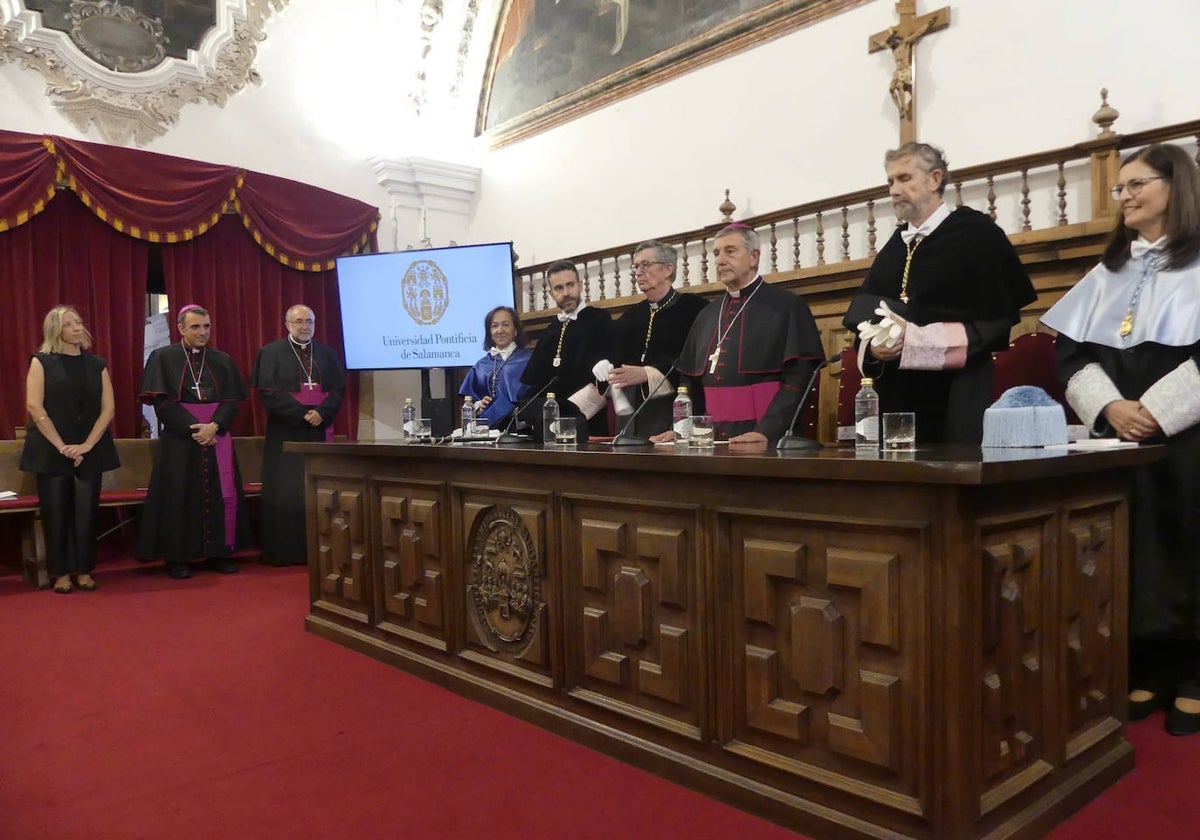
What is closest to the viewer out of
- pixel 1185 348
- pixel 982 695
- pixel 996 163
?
pixel 982 695

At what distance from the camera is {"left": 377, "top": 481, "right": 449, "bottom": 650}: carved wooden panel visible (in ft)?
10.6

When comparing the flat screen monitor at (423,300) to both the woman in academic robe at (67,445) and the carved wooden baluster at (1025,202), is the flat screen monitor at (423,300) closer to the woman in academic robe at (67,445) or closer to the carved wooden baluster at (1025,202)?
the woman in academic robe at (67,445)

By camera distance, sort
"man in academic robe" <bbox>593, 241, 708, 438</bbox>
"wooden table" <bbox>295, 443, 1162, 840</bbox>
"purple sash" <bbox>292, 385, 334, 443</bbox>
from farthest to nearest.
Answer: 1. "purple sash" <bbox>292, 385, 334, 443</bbox>
2. "man in academic robe" <bbox>593, 241, 708, 438</bbox>
3. "wooden table" <bbox>295, 443, 1162, 840</bbox>

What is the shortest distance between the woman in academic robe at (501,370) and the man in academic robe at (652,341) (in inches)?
32.3

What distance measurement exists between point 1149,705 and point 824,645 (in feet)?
4.47

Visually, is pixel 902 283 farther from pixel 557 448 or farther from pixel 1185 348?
pixel 557 448

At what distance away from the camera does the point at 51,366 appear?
17.1 feet

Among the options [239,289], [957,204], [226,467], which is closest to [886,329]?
[957,204]

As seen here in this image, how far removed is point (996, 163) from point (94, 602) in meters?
5.22

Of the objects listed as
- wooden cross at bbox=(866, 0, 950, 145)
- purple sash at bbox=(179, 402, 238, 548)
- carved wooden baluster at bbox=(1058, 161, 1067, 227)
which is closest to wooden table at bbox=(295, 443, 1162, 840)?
carved wooden baluster at bbox=(1058, 161, 1067, 227)

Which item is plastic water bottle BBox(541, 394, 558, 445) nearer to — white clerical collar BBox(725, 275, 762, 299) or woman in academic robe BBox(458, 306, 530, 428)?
white clerical collar BBox(725, 275, 762, 299)

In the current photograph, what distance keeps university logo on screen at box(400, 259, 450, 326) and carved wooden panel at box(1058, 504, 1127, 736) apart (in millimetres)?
5522

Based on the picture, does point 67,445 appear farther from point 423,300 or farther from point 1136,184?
point 1136,184

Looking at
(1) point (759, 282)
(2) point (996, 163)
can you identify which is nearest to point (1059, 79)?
(2) point (996, 163)
